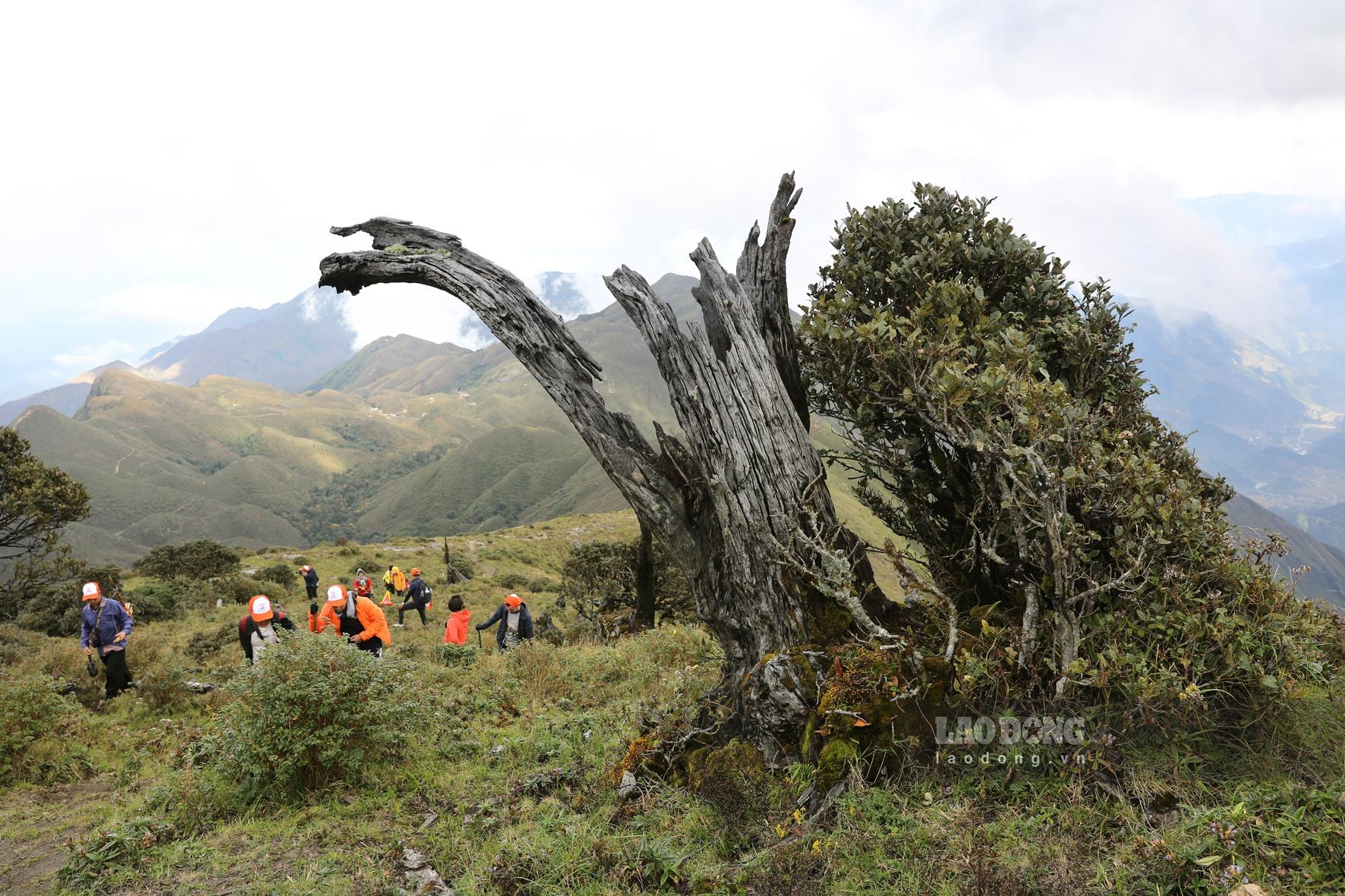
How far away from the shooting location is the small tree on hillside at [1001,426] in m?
5.10

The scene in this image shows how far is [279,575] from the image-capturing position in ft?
95.5

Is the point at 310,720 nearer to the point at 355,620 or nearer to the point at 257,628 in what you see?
the point at 355,620

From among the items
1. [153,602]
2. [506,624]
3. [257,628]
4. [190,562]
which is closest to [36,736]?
[257,628]

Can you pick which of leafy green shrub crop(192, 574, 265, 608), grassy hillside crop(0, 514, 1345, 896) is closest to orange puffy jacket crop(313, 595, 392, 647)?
grassy hillside crop(0, 514, 1345, 896)

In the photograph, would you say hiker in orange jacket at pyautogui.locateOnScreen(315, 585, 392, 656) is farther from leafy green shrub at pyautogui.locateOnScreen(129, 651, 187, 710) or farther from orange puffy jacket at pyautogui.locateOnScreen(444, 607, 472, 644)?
leafy green shrub at pyautogui.locateOnScreen(129, 651, 187, 710)

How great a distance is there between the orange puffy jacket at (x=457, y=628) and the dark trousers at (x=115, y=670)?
5.53 m

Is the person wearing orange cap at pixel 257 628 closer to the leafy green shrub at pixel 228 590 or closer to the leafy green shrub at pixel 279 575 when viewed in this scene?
the leafy green shrub at pixel 228 590

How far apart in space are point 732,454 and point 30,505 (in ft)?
76.8

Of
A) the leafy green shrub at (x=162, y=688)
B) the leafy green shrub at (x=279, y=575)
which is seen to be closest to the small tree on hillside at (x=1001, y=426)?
the leafy green shrub at (x=162, y=688)

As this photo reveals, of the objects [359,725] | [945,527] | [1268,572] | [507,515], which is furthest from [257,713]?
[507,515]

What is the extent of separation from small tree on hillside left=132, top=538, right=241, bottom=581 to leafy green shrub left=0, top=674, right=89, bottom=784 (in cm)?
2031

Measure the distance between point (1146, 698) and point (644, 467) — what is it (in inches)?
192

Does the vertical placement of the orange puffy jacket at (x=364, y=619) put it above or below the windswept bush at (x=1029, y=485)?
below

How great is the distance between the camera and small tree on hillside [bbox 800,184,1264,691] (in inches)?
201
